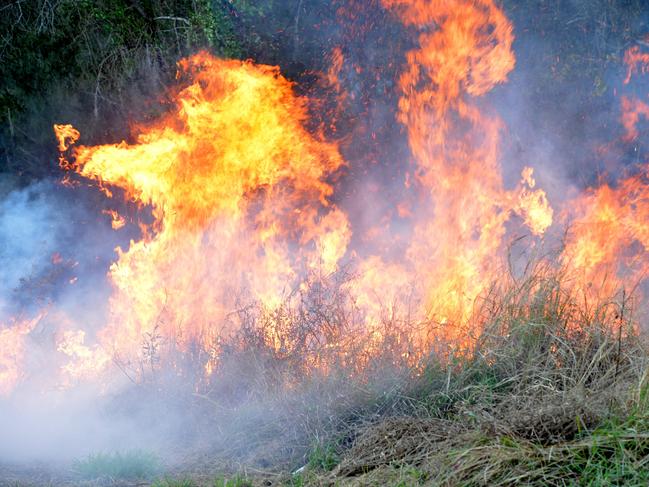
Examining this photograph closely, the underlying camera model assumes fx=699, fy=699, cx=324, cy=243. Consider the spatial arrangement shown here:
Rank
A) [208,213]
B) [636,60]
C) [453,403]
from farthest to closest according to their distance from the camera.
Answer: [208,213]
[636,60]
[453,403]

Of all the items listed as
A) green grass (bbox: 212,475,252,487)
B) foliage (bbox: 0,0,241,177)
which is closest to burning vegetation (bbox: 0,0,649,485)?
green grass (bbox: 212,475,252,487)

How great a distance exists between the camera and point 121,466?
493 centimetres

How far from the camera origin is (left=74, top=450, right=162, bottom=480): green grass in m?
4.88

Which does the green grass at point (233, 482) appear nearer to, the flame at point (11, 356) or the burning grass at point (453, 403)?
the burning grass at point (453, 403)

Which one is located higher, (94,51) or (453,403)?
(94,51)

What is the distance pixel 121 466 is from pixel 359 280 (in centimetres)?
298

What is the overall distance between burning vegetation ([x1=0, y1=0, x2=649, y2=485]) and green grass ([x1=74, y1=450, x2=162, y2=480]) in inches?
1.2

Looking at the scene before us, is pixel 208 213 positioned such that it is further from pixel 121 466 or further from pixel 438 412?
pixel 438 412

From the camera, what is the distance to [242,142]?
7.30 m

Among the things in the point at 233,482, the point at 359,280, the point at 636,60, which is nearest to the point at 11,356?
the point at 359,280

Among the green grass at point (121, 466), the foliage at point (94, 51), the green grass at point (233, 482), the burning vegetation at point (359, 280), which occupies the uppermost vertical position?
the foliage at point (94, 51)

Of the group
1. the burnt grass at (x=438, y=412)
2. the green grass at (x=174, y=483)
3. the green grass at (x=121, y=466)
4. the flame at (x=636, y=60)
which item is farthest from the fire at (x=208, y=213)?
the flame at (x=636, y=60)

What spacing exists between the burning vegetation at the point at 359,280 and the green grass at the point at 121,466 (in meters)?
0.03

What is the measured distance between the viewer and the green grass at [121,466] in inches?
192
